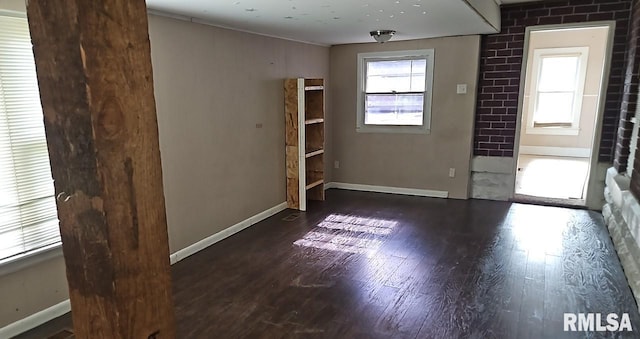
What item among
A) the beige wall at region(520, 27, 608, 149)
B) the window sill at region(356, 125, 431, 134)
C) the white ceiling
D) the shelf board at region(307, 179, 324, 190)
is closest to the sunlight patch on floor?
the beige wall at region(520, 27, 608, 149)

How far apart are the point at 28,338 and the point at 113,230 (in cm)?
212

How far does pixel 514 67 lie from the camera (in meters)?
4.83

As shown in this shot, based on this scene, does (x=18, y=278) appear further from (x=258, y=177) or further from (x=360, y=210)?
(x=360, y=210)

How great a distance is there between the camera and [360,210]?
15.9 feet

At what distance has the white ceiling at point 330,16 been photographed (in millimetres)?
2770

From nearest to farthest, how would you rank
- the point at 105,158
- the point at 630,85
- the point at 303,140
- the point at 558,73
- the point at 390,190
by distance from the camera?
1. the point at 105,158
2. the point at 630,85
3. the point at 303,140
4. the point at 390,190
5. the point at 558,73

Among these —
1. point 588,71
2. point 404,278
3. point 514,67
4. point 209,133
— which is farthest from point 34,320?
point 588,71

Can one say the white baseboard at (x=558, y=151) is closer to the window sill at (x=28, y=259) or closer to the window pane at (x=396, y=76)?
the window pane at (x=396, y=76)

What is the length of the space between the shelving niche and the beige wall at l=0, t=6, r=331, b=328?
0.33 feet

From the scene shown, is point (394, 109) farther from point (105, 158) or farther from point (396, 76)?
point (105, 158)

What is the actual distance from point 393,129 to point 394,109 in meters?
0.27

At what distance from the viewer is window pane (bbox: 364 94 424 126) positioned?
5.39m

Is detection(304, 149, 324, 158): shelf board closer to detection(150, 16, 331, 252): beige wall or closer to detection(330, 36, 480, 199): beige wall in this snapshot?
detection(150, 16, 331, 252): beige wall

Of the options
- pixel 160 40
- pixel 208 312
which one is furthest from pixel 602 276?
pixel 160 40
